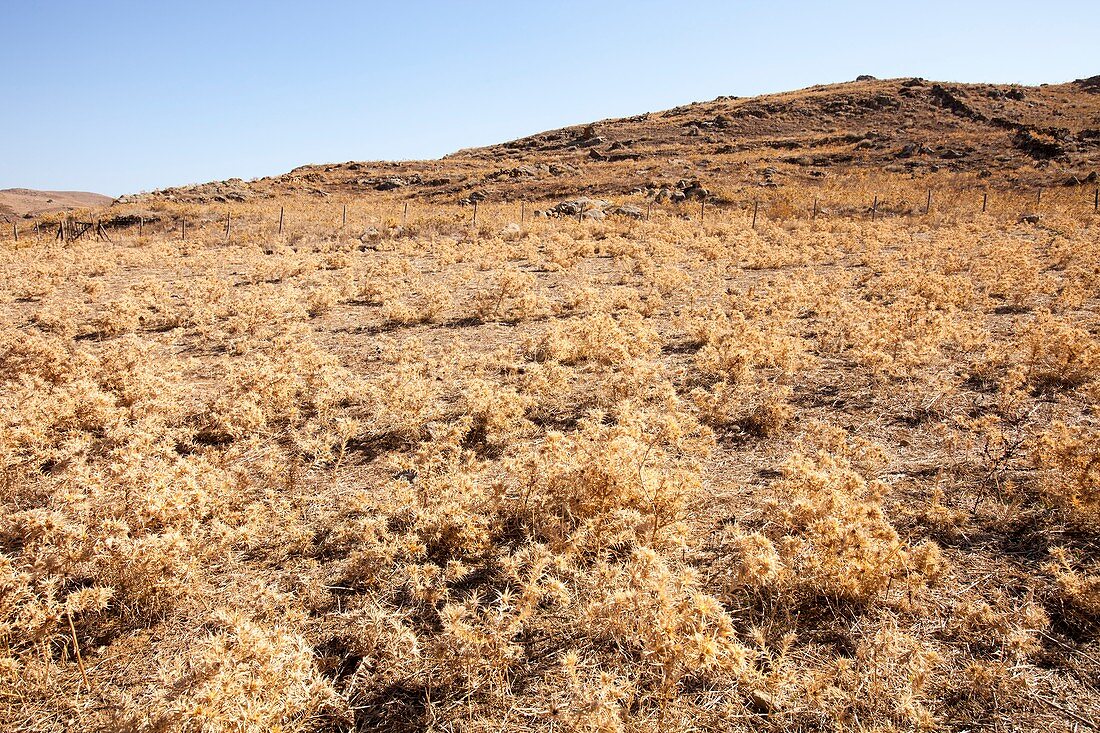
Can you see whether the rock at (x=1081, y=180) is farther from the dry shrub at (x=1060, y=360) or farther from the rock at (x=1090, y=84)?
the rock at (x=1090, y=84)

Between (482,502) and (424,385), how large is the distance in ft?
9.57

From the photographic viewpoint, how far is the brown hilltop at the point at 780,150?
3747cm

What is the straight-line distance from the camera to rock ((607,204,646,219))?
2875 centimetres

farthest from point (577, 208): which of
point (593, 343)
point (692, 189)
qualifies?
point (593, 343)

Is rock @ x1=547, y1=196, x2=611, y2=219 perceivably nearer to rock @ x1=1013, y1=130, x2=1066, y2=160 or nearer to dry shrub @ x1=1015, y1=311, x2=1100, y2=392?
dry shrub @ x1=1015, y1=311, x2=1100, y2=392

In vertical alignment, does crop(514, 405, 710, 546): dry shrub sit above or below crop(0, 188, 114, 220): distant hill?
below

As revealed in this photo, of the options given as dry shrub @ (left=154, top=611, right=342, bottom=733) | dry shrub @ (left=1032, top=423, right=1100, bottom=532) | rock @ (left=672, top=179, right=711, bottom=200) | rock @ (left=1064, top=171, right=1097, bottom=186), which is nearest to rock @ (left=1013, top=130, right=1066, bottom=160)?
rock @ (left=1064, top=171, right=1097, bottom=186)

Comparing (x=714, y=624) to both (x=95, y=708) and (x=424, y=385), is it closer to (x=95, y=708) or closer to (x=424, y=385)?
(x=95, y=708)

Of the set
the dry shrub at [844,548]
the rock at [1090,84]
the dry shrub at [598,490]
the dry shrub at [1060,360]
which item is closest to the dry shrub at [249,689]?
the dry shrub at [598,490]

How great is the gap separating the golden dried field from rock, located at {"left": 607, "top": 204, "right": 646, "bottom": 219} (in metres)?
18.9

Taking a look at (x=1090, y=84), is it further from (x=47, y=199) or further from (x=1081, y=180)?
(x=47, y=199)

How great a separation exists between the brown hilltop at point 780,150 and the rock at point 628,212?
23.0ft

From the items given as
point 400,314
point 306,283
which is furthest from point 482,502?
point 306,283

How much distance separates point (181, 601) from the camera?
155 inches
